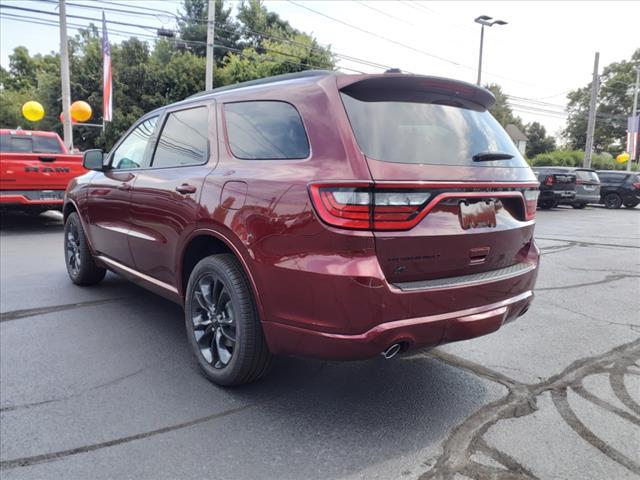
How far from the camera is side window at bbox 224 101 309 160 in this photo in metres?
2.62

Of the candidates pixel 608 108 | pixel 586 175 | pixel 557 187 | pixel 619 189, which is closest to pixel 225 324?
pixel 557 187

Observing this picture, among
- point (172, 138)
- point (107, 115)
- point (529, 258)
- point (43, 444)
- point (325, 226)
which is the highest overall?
point (107, 115)

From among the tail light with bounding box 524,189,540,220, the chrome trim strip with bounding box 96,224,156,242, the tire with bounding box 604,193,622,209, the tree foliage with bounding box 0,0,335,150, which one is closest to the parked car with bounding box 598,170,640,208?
the tire with bounding box 604,193,622,209

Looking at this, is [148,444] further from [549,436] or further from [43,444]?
[549,436]

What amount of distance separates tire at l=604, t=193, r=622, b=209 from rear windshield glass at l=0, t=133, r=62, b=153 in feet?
69.3

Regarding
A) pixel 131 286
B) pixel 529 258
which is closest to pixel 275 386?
pixel 529 258

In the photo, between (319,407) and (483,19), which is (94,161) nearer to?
(319,407)

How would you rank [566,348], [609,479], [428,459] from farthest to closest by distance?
[566,348]
[428,459]
[609,479]

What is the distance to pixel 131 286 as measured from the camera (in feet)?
18.0

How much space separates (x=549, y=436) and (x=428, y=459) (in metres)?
0.67

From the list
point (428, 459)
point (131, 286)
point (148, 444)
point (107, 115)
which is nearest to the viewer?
point (428, 459)

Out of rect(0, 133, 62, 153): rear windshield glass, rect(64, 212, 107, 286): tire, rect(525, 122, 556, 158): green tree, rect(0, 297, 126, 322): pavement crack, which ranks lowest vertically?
rect(0, 297, 126, 322): pavement crack

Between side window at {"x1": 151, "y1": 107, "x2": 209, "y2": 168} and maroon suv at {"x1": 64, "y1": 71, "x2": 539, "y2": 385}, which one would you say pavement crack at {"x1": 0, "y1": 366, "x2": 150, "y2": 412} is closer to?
maroon suv at {"x1": 64, "y1": 71, "x2": 539, "y2": 385}

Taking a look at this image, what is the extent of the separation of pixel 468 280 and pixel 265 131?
4.59ft
